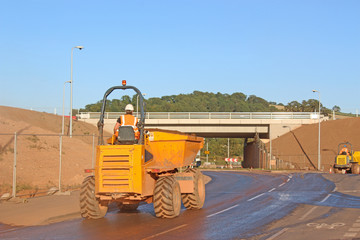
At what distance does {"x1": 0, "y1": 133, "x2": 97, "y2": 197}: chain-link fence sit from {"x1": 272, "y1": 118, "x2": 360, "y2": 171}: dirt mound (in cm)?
4105

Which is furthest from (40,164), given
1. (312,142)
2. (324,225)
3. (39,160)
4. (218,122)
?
(312,142)

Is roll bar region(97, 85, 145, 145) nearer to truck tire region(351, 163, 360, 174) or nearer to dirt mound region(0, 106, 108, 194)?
dirt mound region(0, 106, 108, 194)

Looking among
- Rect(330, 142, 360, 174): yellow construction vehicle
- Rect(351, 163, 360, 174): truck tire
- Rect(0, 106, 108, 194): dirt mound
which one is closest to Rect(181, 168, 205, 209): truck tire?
Rect(0, 106, 108, 194): dirt mound

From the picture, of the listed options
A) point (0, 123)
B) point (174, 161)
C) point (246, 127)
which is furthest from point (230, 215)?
point (246, 127)

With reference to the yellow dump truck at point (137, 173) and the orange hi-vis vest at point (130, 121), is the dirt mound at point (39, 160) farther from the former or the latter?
the orange hi-vis vest at point (130, 121)

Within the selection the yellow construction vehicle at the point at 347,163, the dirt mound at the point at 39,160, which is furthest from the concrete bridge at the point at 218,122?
the dirt mound at the point at 39,160

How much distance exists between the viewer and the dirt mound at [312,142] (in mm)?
67375

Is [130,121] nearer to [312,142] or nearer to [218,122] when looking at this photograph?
[218,122]

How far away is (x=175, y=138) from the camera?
14.2 metres

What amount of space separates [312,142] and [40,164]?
54.6 metres

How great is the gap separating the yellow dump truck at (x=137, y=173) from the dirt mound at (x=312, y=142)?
5326 cm

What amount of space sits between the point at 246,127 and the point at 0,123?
4448 cm

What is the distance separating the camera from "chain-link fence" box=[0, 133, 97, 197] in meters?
22.1

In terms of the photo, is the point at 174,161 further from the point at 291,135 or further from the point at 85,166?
the point at 291,135
